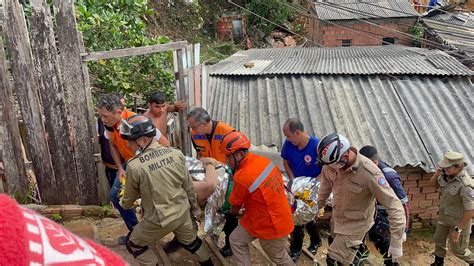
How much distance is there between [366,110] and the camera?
7.12 meters

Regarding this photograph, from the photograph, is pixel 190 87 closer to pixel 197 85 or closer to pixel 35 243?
pixel 197 85

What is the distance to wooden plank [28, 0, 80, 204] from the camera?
404 cm

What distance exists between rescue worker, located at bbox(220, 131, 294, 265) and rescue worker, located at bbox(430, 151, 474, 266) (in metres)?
2.33

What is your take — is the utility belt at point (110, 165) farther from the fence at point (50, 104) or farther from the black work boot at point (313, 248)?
the black work boot at point (313, 248)

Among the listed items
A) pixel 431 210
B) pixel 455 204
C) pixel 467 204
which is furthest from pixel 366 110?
pixel 467 204

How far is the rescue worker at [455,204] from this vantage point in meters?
4.50

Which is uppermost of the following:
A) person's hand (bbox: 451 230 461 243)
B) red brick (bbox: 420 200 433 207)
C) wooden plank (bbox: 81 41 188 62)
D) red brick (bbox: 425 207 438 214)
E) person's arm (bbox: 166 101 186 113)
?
wooden plank (bbox: 81 41 188 62)

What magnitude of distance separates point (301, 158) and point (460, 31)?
12153 millimetres

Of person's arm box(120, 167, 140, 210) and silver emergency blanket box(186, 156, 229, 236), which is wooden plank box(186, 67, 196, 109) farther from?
person's arm box(120, 167, 140, 210)

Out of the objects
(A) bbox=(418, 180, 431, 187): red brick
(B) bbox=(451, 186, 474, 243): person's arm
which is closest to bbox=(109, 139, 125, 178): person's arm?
(B) bbox=(451, 186, 474, 243): person's arm

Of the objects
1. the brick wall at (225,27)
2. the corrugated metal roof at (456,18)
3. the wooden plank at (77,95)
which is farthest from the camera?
the brick wall at (225,27)

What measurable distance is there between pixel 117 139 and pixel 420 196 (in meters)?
5.38

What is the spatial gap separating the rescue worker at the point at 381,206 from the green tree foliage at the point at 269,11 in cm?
1790

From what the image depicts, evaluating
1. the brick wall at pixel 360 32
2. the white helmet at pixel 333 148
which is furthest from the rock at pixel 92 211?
the brick wall at pixel 360 32
